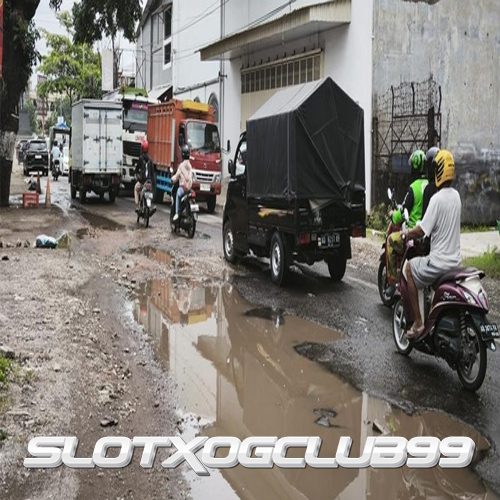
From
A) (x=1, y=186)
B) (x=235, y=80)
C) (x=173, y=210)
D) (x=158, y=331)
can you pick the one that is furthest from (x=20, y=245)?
(x=235, y=80)

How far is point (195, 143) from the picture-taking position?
22094 millimetres

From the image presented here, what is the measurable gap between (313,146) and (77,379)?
5657 millimetres

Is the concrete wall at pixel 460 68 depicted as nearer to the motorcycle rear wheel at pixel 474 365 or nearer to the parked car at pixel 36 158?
the motorcycle rear wheel at pixel 474 365

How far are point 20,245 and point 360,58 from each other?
10442 mm

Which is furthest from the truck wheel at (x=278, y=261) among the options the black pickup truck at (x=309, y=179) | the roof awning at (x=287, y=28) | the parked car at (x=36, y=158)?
the parked car at (x=36, y=158)

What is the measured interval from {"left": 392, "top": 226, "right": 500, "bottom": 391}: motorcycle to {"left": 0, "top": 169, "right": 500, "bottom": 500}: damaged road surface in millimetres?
250

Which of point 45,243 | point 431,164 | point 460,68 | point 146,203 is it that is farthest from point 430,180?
point 460,68

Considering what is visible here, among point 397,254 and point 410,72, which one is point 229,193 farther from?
point 410,72

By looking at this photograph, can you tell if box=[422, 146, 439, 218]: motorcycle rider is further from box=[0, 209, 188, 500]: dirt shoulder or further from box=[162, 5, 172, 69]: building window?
box=[162, 5, 172, 69]: building window

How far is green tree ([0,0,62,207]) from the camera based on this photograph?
19734 millimetres

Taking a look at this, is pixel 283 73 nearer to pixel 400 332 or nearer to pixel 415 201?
pixel 415 201

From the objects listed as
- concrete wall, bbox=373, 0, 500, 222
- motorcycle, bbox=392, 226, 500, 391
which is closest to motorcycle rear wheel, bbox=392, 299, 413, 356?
motorcycle, bbox=392, 226, 500, 391

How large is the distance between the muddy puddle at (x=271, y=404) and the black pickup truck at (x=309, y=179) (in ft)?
4.70

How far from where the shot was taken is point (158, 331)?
323 inches
